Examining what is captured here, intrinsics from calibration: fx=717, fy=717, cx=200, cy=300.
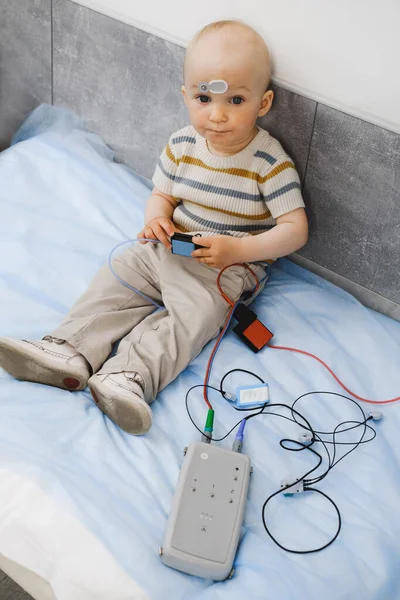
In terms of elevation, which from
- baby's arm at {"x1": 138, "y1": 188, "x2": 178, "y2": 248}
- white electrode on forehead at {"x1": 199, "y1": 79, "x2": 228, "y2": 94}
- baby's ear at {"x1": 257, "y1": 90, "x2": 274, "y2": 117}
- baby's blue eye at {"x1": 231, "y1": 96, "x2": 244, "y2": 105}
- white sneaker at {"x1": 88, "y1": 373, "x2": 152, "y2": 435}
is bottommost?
white sneaker at {"x1": 88, "y1": 373, "x2": 152, "y2": 435}

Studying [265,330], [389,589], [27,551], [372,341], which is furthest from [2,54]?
[389,589]

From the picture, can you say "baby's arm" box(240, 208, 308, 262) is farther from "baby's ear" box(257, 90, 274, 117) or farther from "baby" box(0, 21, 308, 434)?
"baby's ear" box(257, 90, 274, 117)

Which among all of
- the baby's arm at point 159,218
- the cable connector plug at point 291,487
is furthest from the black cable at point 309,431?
the baby's arm at point 159,218

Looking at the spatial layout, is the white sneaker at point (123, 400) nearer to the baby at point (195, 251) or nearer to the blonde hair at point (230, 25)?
the baby at point (195, 251)

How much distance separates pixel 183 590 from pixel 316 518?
25 centimetres

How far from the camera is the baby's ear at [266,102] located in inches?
54.2

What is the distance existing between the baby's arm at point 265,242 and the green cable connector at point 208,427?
0.30 meters

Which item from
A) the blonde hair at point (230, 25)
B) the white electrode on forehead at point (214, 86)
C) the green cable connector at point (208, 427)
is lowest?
the green cable connector at point (208, 427)

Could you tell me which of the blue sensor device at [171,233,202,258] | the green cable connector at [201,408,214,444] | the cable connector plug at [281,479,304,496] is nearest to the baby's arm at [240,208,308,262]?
the blue sensor device at [171,233,202,258]

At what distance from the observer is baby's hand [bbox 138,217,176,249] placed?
4.70 ft

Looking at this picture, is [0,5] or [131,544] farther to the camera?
[0,5]

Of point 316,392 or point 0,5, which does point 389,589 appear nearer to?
point 316,392

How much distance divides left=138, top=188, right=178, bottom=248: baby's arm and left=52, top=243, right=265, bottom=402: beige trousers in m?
0.04

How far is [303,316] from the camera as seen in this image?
1.50 metres
